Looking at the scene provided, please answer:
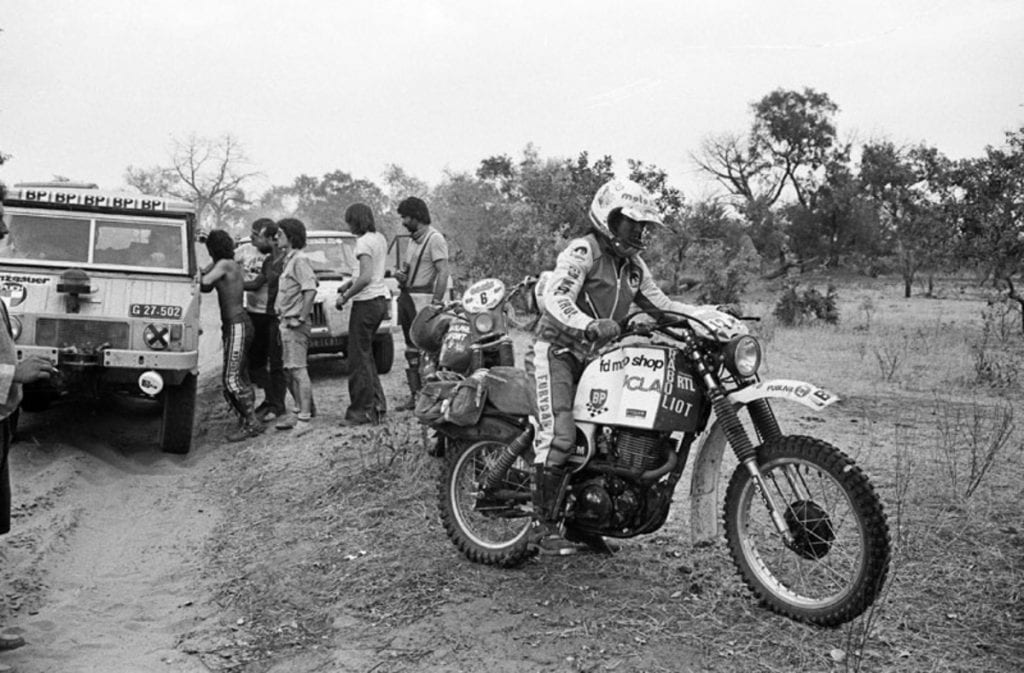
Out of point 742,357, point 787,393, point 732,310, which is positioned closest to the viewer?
point 787,393

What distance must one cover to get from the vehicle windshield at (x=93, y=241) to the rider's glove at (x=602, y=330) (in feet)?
16.7

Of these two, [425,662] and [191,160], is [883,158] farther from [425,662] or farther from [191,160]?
[191,160]

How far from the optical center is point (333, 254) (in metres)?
11.6

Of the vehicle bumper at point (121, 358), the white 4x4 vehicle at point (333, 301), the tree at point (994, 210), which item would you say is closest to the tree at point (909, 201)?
the tree at point (994, 210)

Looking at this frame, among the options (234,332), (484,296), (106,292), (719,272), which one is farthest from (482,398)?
(719,272)

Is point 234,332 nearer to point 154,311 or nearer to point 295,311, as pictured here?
point 295,311

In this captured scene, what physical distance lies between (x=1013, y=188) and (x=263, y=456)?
12.6 metres

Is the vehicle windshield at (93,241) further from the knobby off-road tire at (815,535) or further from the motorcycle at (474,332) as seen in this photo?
the knobby off-road tire at (815,535)

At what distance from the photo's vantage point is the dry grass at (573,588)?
3598mm

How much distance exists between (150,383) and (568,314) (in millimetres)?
4076

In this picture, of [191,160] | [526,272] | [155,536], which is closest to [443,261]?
[155,536]

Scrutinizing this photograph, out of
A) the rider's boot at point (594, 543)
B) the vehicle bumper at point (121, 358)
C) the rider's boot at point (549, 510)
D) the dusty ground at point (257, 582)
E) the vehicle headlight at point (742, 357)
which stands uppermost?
the vehicle headlight at point (742, 357)

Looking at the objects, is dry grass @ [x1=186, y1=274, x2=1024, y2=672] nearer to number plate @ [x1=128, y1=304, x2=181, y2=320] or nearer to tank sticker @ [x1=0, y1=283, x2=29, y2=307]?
number plate @ [x1=128, y1=304, x2=181, y2=320]

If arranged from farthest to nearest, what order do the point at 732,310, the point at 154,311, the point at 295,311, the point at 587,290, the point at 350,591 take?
the point at 295,311 < the point at 154,311 < the point at 350,591 < the point at 587,290 < the point at 732,310
